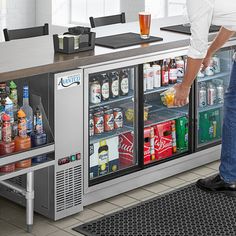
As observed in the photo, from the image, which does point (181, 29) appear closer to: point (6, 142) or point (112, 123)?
point (112, 123)

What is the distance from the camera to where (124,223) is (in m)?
4.21

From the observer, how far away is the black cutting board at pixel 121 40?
14.9 ft

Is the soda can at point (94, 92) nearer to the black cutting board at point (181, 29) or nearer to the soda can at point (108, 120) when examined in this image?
the soda can at point (108, 120)

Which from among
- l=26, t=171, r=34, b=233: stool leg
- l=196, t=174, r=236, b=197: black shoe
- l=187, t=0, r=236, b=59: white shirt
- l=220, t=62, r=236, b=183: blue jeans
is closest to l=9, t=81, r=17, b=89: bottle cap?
l=26, t=171, r=34, b=233: stool leg

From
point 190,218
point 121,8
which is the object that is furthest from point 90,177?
point 121,8

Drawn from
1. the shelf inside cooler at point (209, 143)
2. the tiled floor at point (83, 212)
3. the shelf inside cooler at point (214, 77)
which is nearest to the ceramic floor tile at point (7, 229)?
the tiled floor at point (83, 212)

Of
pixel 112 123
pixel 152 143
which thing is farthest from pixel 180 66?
pixel 112 123

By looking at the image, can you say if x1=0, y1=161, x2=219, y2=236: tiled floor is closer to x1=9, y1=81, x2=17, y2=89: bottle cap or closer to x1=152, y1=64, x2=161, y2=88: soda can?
x1=152, y1=64, x2=161, y2=88: soda can

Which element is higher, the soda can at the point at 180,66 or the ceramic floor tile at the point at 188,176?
the soda can at the point at 180,66

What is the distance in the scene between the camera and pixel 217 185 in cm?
471

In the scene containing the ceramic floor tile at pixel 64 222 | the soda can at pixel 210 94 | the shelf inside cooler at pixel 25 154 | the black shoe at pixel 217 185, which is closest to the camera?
the shelf inside cooler at pixel 25 154

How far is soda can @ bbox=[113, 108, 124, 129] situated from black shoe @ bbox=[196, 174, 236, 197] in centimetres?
65

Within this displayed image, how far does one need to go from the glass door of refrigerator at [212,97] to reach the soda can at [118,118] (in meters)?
0.75

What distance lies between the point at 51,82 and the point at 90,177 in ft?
2.56
